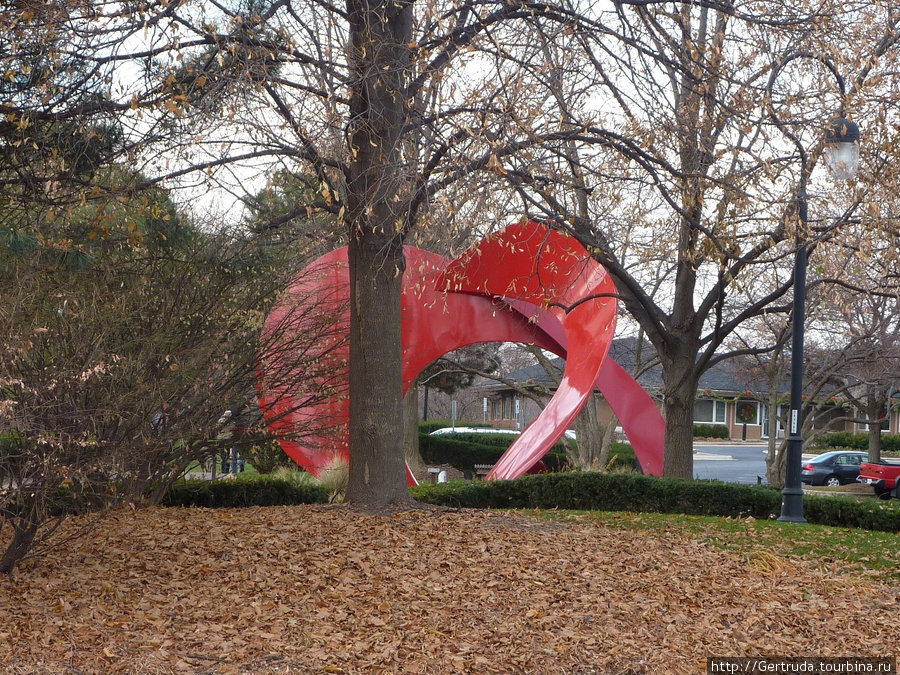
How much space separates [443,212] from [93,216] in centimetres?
373

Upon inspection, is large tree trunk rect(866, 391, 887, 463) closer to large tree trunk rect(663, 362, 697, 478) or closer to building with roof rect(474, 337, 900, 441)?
building with roof rect(474, 337, 900, 441)

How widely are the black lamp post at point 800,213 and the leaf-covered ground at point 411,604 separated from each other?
2.62m

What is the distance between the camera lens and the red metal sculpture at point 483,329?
1084 cm

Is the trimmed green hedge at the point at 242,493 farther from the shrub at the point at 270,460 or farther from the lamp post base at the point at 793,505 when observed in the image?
the lamp post base at the point at 793,505

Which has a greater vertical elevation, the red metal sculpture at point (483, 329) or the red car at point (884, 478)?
the red metal sculpture at point (483, 329)

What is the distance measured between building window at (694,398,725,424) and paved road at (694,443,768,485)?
4320 millimetres

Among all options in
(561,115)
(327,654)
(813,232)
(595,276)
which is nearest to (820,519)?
(813,232)

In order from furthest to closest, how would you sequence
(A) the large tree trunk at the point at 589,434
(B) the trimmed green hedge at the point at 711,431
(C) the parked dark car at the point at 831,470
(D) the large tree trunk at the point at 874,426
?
(B) the trimmed green hedge at the point at 711,431, (C) the parked dark car at the point at 831,470, (D) the large tree trunk at the point at 874,426, (A) the large tree trunk at the point at 589,434

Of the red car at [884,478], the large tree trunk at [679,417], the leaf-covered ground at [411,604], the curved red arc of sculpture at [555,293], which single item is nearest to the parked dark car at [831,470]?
the red car at [884,478]

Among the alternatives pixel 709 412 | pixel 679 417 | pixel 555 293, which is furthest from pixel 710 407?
pixel 555 293

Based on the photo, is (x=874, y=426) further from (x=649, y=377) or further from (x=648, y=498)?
(x=648, y=498)

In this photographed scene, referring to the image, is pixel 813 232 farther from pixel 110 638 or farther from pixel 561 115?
pixel 110 638

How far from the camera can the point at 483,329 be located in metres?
14.1

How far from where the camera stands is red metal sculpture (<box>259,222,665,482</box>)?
35.6ft
